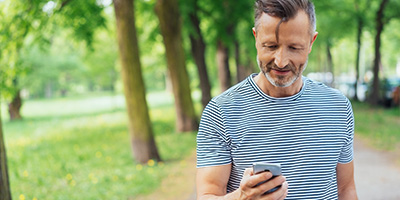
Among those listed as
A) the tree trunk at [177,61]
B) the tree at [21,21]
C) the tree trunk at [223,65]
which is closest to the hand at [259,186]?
the tree at [21,21]

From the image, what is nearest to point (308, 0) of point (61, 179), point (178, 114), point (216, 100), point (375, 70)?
point (216, 100)

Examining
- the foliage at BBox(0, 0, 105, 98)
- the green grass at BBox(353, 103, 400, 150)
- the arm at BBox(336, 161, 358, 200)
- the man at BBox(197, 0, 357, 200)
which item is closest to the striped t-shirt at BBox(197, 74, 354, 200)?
the man at BBox(197, 0, 357, 200)

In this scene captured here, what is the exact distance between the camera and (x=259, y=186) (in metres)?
1.65

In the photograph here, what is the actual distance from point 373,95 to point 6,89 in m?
17.4

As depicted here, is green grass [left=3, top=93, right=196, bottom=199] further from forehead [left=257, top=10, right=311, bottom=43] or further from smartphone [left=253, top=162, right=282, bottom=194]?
smartphone [left=253, top=162, right=282, bottom=194]

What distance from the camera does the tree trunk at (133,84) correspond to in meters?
9.31

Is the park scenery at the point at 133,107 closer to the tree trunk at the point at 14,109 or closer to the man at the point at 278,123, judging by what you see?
the man at the point at 278,123

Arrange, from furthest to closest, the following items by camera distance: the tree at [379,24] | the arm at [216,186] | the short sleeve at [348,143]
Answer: the tree at [379,24] < the short sleeve at [348,143] < the arm at [216,186]

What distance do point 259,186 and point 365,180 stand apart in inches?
280

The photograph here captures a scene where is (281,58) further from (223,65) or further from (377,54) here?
(377,54)

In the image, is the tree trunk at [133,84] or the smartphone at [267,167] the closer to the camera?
the smartphone at [267,167]

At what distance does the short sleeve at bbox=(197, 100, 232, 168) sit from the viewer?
194cm

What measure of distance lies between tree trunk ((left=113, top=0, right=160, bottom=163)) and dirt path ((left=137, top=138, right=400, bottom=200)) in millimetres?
1043

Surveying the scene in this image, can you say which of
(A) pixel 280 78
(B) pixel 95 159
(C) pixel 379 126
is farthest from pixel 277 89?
(C) pixel 379 126
